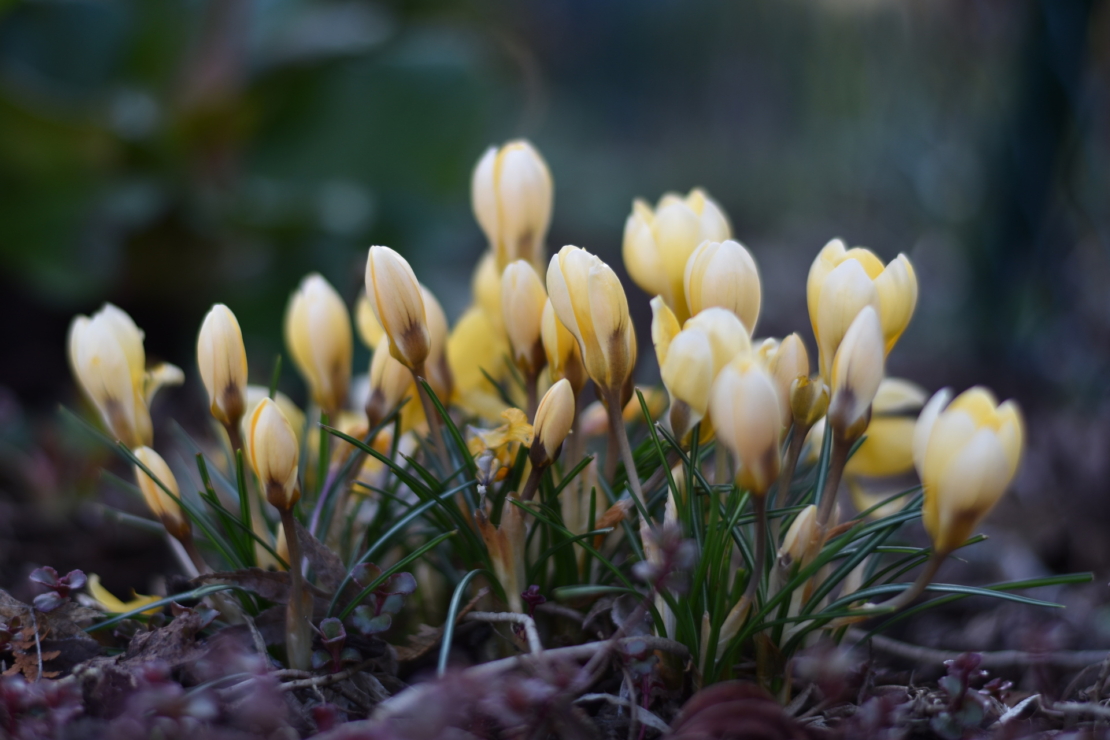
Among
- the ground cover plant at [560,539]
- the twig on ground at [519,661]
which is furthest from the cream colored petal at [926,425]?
the twig on ground at [519,661]

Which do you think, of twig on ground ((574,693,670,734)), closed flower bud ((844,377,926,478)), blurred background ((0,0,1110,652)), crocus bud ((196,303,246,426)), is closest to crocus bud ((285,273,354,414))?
crocus bud ((196,303,246,426))

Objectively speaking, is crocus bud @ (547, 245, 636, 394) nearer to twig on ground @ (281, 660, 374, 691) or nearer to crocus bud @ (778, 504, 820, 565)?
crocus bud @ (778, 504, 820, 565)

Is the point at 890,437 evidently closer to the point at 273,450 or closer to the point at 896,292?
the point at 896,292

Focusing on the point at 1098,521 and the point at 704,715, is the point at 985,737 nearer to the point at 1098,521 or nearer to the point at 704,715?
the point at 704,715

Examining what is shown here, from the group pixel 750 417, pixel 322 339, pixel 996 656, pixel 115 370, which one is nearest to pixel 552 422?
pixel 750 417

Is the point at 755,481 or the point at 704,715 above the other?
the point at 755,481

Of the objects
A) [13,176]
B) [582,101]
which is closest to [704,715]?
[13,176]
